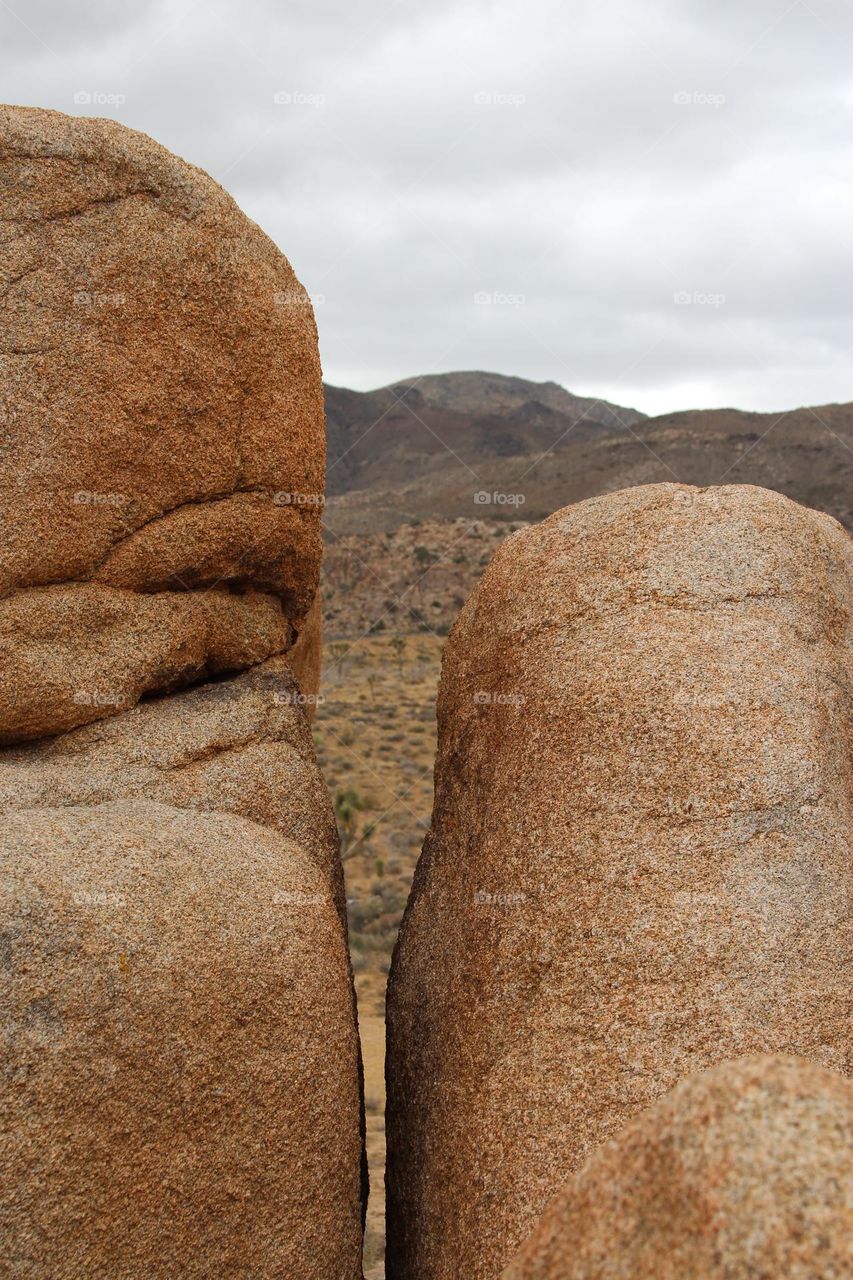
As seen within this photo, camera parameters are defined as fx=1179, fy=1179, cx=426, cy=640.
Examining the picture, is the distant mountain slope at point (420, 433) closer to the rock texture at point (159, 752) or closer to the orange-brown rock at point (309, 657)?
the orange-brown rock at point (309, 657)

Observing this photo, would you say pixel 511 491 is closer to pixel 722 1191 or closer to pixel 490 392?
pixel 722 1191

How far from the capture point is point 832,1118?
7.32 ft

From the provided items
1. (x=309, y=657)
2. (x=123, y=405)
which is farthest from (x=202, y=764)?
(x=309, y=657)

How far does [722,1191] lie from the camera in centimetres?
218

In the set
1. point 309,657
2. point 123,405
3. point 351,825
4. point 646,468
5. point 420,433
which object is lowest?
point 351,825

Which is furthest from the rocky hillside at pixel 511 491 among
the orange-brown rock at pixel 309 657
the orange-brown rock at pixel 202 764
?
the orange-brown rock at pixel 202 764

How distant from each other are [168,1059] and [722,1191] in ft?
7.57

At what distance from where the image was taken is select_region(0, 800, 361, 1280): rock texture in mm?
3705

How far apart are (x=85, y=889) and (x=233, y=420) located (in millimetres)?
2489

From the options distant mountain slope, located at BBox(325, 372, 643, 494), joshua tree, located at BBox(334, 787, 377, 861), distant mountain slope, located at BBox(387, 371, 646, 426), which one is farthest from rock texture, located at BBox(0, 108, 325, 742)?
distant mountain slope, located at BBox(387, 371, 646, 426)

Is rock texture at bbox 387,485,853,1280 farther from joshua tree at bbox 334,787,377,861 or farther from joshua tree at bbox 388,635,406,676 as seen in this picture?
joshua tree at bbox 388,635,406,676

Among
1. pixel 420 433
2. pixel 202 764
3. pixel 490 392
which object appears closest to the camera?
pixel 202 764

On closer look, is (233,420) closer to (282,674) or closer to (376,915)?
(282,674)

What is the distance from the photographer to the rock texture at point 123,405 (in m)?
5.14
